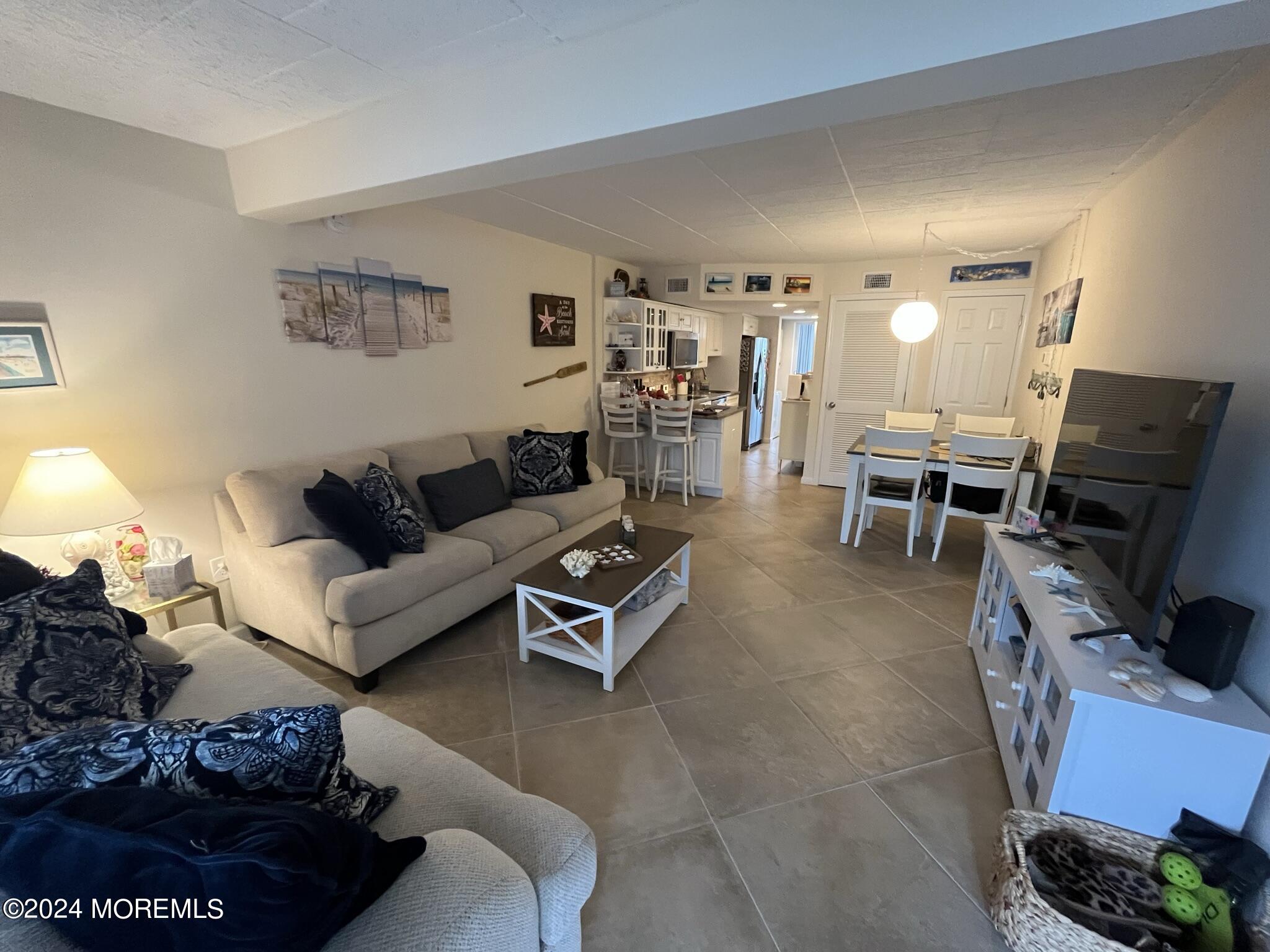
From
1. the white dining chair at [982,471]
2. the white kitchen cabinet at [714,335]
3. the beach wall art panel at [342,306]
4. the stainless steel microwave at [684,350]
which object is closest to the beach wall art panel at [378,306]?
the beach wall art panel at [342,306]

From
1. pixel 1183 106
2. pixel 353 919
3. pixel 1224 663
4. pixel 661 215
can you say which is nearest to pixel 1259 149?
pixel 1183 106

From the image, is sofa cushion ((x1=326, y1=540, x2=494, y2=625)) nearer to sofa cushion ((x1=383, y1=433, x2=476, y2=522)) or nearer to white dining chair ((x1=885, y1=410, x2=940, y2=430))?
sofa cushion ((x1=383, y1=433, x2=476, y2=522))

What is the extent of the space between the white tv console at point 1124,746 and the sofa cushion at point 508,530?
2.40 meters

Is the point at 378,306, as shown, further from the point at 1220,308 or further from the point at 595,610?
the point at 1220,308

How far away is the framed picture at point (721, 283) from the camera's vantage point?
18.1ft

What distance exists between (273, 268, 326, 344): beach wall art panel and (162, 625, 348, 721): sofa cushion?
1670 millimetres

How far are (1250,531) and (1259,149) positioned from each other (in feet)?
3.94

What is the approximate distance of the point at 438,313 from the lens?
3.54 meters

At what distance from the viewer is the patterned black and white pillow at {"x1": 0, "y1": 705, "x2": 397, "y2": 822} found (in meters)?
0.79

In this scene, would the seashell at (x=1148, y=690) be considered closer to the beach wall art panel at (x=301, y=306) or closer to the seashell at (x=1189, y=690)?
the seashell at (x=1189, y=690)

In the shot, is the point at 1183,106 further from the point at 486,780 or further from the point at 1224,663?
the point at 486,780

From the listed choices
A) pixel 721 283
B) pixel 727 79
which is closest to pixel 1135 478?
pixel 727 79

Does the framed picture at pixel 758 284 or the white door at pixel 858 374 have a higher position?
the framed picture at pixel 758 284

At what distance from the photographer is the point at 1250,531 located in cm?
141
